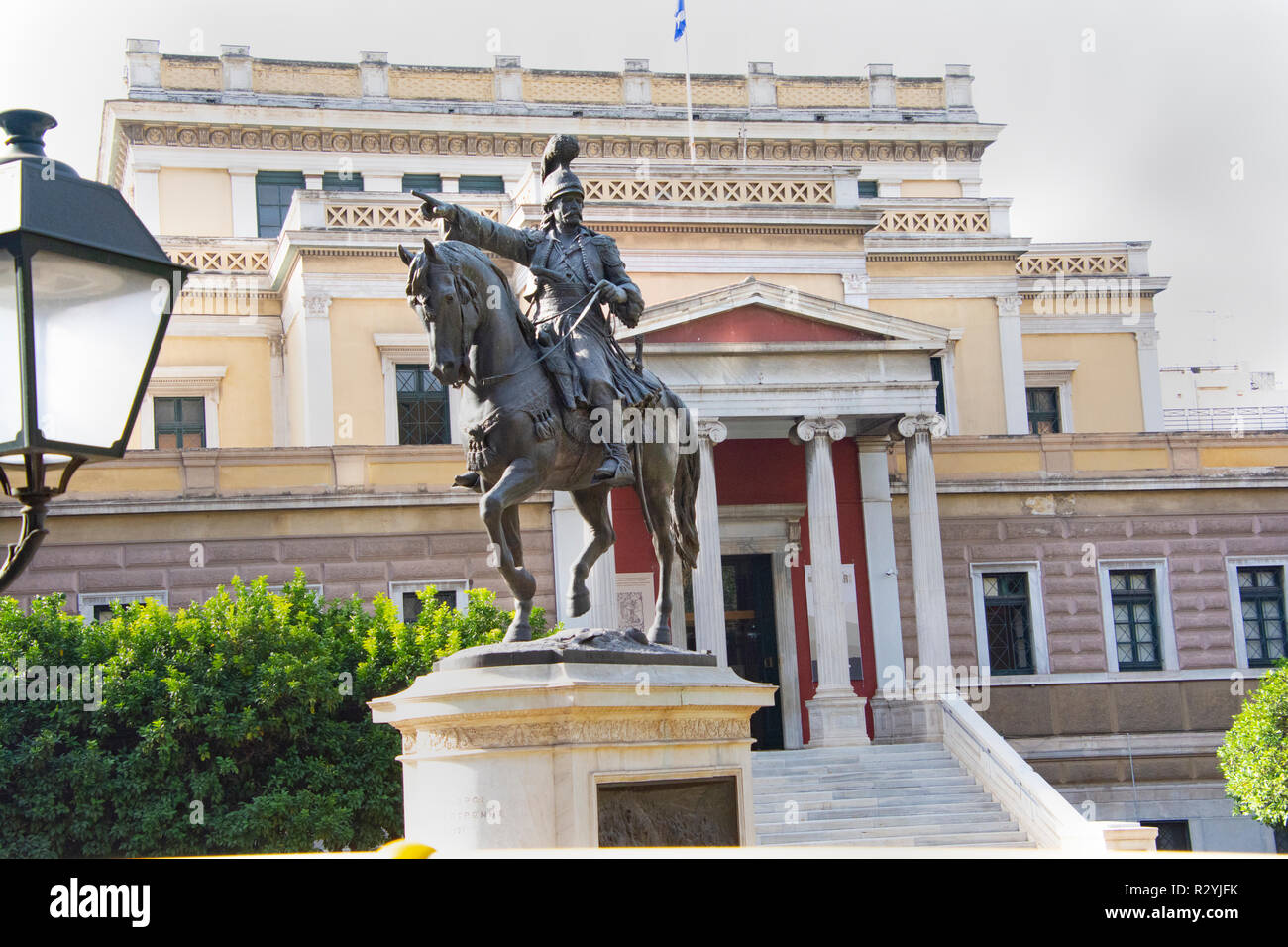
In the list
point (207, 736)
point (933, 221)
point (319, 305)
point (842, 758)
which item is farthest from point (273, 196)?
point (207, 736)

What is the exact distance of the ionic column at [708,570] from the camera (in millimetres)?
26828

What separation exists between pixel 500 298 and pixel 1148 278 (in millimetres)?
33068

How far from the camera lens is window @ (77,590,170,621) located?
26.8 meters

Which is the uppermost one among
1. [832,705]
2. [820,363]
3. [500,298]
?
[820,363]

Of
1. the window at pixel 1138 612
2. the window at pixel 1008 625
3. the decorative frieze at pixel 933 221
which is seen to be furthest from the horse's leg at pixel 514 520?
the decorative frieze at pixel 933 221

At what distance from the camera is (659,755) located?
920cm

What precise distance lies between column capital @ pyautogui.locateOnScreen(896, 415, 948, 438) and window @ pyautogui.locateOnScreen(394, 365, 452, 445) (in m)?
9.92

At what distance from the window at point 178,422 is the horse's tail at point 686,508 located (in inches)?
1018

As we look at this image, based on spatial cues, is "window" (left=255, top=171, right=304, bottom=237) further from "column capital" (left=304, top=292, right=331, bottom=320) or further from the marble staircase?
the marble staircase

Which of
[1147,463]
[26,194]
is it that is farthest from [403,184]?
[26,194]

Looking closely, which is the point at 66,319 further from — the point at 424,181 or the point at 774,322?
the point at 424,181

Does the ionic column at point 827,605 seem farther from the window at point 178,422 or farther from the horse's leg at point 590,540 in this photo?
the horse's leg at point 590,540
